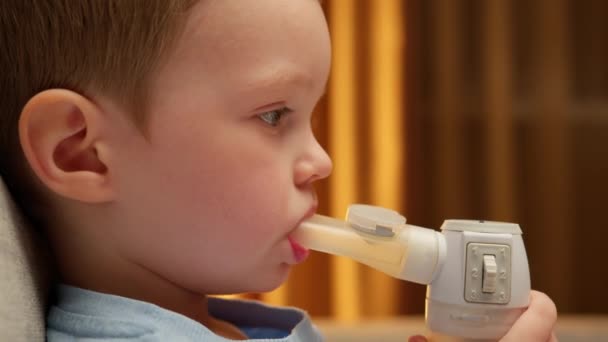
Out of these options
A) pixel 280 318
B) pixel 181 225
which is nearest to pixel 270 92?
pixel 181 225

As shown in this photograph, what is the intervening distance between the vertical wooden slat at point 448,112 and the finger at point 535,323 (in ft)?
4.83

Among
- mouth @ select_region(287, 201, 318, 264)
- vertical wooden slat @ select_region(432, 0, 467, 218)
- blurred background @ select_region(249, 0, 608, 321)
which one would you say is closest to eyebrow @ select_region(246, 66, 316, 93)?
mouth @ select_region(287, 201, 318, 264)

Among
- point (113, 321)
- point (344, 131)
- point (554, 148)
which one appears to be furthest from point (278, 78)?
point (554, 148)

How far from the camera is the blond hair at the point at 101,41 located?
2.04ft

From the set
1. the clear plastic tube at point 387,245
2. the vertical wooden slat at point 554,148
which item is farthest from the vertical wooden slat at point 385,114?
the clear plastic tube at point 387,245

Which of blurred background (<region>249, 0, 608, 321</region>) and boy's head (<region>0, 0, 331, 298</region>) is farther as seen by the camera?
blurred background (<region>249, 0, 608, 321</region>)

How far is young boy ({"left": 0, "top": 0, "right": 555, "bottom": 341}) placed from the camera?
0.63 m

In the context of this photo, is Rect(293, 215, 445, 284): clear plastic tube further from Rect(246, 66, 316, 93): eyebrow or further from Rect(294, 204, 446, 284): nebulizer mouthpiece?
Rect(246, 66, 316, 93): eyebrow

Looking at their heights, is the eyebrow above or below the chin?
above

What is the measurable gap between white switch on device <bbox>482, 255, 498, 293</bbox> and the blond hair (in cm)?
32

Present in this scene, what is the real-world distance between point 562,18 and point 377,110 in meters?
0.62

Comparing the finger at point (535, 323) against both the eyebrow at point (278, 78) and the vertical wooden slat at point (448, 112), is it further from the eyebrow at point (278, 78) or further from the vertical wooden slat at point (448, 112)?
the vertical wooden slat at point (448, 112)

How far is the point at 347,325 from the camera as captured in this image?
1869 mm

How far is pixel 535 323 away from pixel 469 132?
1564 millimetres
